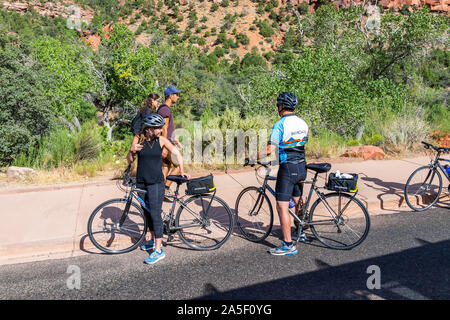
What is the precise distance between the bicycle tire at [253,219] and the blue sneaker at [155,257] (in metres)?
1.24

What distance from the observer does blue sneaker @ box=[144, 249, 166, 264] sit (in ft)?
14.3

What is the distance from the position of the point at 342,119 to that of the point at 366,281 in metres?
9.93

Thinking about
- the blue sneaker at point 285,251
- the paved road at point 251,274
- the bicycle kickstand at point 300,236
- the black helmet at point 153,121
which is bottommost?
the paved road at point 251,274

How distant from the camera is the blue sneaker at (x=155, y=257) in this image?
14.3 ft

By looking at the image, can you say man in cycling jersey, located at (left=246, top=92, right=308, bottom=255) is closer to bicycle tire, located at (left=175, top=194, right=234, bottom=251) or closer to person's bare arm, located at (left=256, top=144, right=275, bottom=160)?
person's bare arm, located at (left=256, top=144, right=275, bottom=160)

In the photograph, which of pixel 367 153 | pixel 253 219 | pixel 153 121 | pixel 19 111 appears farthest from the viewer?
pixel 367 153

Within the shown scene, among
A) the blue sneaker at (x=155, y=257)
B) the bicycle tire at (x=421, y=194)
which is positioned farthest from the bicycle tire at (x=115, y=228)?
the bicycle tire at (x=421, y=194)

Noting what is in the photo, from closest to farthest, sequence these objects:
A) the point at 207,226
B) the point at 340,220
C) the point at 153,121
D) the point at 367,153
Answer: the point at 153,121 → the point at 340,220 → the point at 207,226 → the point at 367,153

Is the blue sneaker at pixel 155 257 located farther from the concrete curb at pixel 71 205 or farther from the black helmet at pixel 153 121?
the black helmet at pixel 153 121

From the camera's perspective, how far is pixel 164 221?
4742mm

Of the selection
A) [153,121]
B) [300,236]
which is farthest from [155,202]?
[300,236]

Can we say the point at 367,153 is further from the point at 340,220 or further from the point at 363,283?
the point at 363,283

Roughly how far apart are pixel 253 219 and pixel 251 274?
3.83 ft
